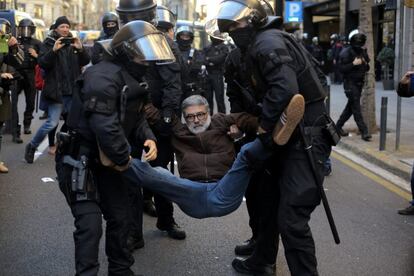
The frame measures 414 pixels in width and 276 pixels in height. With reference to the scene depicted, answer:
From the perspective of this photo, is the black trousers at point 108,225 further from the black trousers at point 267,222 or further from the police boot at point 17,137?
the police boot at point 17,137

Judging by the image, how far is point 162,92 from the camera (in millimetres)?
4977

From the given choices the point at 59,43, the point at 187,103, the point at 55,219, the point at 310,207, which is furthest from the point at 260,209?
the point at 59,43

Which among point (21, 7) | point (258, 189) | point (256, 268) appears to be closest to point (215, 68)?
point (258, 189)

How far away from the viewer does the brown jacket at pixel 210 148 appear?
4234 millimetres

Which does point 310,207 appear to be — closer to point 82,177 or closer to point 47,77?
point 82,177

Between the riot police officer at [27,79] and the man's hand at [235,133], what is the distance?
6.22m

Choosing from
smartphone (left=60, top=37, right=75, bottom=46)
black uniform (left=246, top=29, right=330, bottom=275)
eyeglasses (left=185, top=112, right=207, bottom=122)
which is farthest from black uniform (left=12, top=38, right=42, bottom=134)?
black uniform (left=246, top=29, right=330, bottom=275)

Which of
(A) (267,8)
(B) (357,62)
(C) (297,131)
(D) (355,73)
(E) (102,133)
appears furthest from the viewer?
(D) (355,73)

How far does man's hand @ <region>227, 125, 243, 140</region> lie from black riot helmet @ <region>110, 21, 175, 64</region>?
2.92 feet

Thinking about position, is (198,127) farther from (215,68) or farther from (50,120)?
(215,68)

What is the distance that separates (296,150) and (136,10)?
6.52 feet

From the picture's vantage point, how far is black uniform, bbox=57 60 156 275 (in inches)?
137

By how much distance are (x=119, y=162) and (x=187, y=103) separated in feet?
3.80

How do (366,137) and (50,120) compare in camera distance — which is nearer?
(50,120)
